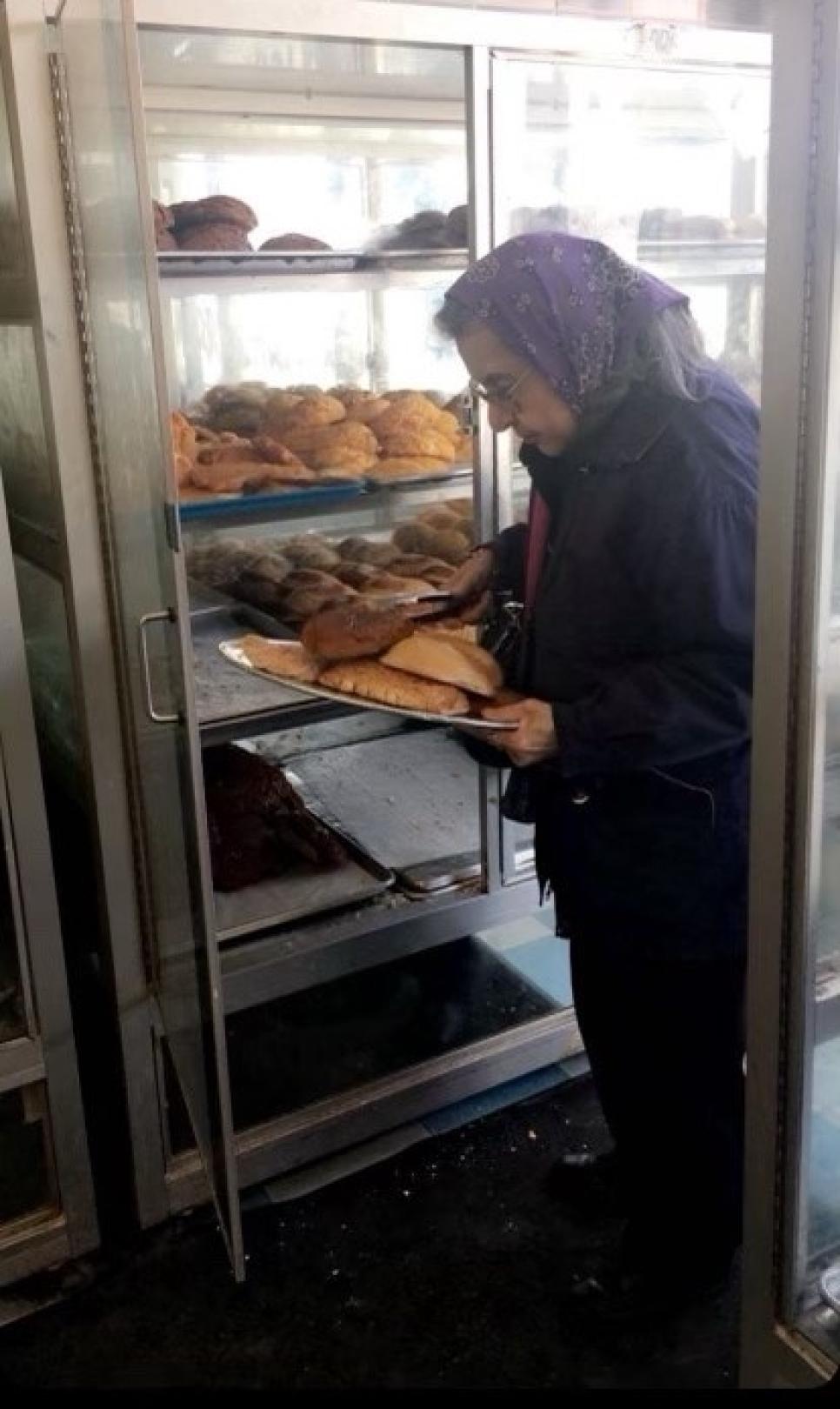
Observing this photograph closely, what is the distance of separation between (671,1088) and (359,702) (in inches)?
30.3

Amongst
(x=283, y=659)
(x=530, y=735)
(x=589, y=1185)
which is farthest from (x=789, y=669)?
(x=589, y=1185)

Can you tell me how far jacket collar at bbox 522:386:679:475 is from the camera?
5.20 ft

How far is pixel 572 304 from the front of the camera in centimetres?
163

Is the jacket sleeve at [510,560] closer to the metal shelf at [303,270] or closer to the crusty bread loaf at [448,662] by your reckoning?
the crusty bread loaf at [448,662]

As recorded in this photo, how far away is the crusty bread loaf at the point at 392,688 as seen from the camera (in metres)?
1.71

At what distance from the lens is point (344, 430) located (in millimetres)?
2281

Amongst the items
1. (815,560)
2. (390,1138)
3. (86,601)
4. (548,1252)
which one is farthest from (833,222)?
(390,1138)

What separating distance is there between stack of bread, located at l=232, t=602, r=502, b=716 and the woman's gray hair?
43 cm

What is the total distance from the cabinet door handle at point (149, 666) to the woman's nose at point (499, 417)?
1.86 feet

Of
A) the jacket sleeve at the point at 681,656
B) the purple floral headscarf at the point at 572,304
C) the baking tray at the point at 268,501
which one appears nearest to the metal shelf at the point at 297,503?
the baking tray at the point at 268,501

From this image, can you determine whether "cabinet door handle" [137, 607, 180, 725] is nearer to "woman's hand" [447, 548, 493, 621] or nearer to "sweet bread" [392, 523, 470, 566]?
"woman's hand" [447, 548, 493, 621]

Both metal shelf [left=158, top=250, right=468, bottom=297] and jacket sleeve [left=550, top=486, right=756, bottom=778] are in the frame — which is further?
metal shelf [left=158, top=250, right=468, bottom=297]

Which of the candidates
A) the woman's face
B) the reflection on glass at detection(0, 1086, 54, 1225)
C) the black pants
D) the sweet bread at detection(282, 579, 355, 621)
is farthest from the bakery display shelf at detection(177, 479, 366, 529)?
the reflection on glass at detection(0, 1086, 54, 1225)

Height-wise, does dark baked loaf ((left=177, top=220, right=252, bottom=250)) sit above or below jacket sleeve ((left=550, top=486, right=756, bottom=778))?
above
